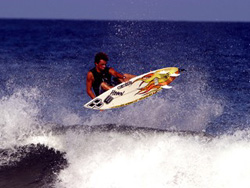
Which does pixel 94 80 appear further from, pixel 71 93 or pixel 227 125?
pixel 71 93

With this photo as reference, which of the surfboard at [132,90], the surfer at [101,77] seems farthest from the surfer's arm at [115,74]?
the surfboard at [132,90]

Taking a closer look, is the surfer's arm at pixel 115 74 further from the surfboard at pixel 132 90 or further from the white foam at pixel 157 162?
the white foam at pixel 157 162

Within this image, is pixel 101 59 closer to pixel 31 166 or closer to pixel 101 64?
pixel 101 64

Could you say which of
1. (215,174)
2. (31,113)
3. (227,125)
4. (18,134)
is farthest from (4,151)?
(227,125)

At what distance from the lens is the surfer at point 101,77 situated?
891 cm

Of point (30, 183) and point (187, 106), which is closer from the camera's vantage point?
point (30, 183)

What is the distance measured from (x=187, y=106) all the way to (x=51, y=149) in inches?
259

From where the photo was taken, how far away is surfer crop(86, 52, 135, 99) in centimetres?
891

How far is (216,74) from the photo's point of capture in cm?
2144

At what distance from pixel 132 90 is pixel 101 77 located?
2.95 ft

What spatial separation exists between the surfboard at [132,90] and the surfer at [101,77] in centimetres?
16

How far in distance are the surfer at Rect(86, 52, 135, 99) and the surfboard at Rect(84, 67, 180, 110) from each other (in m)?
0.16

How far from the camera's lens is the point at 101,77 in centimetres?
916

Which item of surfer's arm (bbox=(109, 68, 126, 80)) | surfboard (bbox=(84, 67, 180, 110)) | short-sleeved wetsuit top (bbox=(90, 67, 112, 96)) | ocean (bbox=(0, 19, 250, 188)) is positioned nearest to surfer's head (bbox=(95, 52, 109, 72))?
short-sleeved wetsuit top (bbox=(90, 67, 112, 96))
